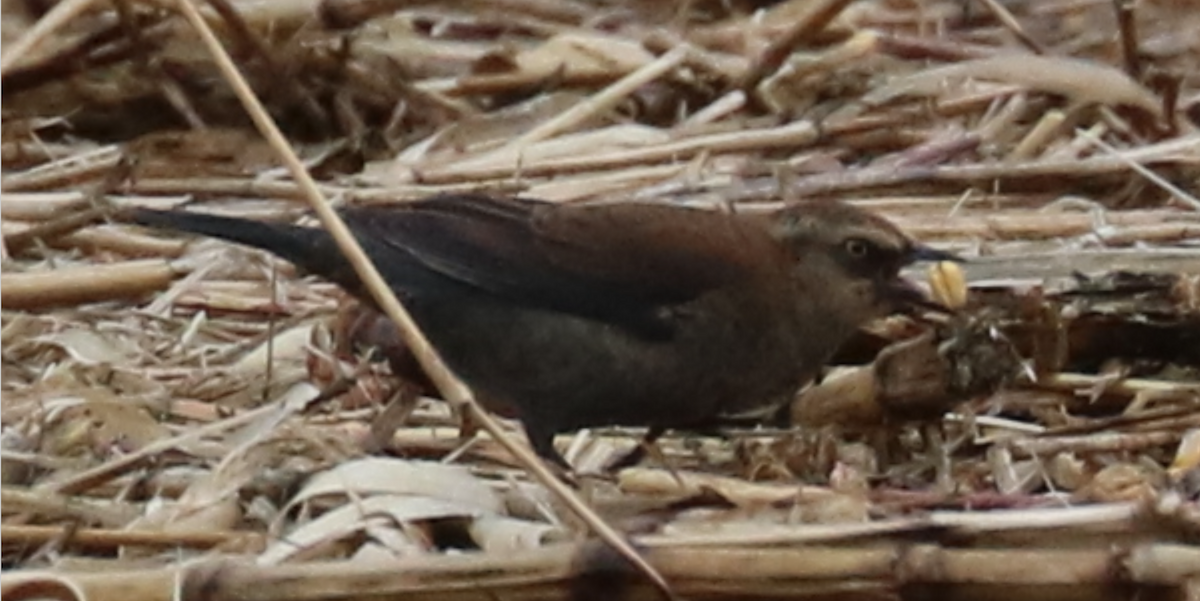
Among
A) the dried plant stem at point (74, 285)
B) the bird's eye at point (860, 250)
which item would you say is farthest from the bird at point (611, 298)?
the dried plant stem at point (74, 285)

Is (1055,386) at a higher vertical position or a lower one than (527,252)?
lower

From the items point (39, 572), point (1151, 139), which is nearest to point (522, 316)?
point (39, 572)

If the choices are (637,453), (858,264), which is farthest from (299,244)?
(858,264)

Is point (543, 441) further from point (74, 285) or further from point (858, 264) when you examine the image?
point (74, 285)

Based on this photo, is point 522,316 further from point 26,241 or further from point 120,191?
point 120,191

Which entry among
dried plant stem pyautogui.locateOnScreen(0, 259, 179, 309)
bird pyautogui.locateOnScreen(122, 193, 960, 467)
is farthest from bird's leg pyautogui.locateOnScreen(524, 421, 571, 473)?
dried plant stem pyautogui.locateOnScreen(0, 259, 179, 309)

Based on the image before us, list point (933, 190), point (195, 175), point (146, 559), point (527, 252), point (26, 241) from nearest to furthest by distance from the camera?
point (146, 559)
point (527, 252)
point (26, 241)
point (933, 190)
point (195, 175)
